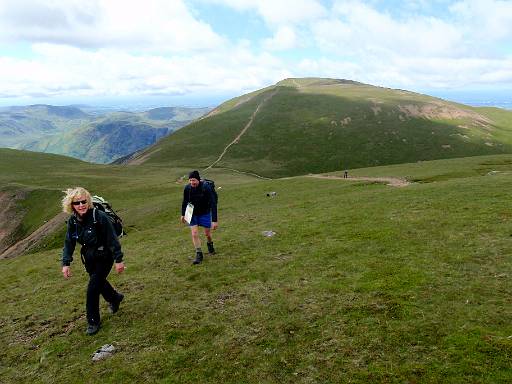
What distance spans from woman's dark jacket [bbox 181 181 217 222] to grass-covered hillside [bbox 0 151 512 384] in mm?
2958

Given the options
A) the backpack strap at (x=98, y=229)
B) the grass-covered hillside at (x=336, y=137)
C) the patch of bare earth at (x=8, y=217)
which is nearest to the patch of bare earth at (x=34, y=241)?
the patch of bare earth at (x=8, y=217)

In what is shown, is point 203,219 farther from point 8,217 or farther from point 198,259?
point 8,217

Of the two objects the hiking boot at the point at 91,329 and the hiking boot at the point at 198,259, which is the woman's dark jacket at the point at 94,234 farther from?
the hiking boot at the point at 198,259

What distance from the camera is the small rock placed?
1307 centimetres

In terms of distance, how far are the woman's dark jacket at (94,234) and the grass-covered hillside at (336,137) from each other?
10801 cm

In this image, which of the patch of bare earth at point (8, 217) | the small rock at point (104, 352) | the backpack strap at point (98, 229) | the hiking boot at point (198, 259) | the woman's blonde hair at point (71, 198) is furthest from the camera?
the patch of bare earth at point (8, 217)

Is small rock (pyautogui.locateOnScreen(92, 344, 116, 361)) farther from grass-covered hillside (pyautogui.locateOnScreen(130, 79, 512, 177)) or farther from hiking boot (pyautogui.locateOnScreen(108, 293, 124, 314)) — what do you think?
grass-covered hillside (pyautogui.locateOnScreen(130, 79, 512, 177))

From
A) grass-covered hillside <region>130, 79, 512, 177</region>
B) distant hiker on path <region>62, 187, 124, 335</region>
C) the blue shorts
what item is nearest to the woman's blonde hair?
distant hiker on path <region>62, 187, 124, 335</region>

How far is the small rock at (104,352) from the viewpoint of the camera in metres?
13.1

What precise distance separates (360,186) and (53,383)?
4236cm

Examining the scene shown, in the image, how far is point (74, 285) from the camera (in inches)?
851

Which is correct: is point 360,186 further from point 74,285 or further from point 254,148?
point 254,148

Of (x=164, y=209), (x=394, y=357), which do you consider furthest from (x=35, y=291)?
(x=164, y=209)

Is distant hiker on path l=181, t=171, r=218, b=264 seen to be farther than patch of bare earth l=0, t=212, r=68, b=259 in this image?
No
